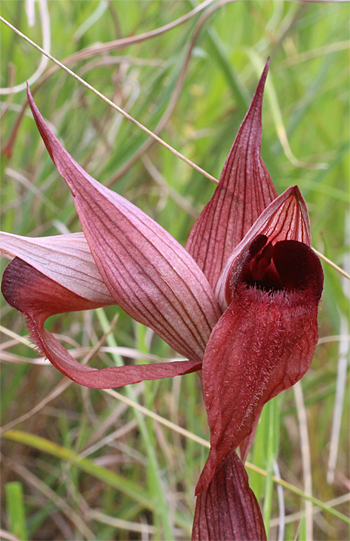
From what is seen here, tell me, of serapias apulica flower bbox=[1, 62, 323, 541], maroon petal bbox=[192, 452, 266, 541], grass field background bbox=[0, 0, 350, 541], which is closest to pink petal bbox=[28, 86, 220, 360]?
serapias apulica flower bbox=[1, 62, 323, 541]

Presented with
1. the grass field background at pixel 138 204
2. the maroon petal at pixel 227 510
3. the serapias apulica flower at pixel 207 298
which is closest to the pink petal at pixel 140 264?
the serapias apulica flower at pixel 207 298

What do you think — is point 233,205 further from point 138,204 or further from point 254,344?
point 138,204

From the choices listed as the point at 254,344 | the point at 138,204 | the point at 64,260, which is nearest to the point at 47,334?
the point at 64,260

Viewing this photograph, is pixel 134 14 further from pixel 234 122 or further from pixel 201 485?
pixel 201 485

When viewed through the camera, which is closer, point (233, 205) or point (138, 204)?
point (233, 205)

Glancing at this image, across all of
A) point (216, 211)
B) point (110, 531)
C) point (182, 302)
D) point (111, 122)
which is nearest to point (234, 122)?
point (111, 122)

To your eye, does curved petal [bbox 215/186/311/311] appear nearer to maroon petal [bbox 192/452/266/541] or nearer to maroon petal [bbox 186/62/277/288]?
maroon petal [bbox 186/62/277/288]

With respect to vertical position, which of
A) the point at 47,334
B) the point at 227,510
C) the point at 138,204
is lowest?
the point at 227,510
